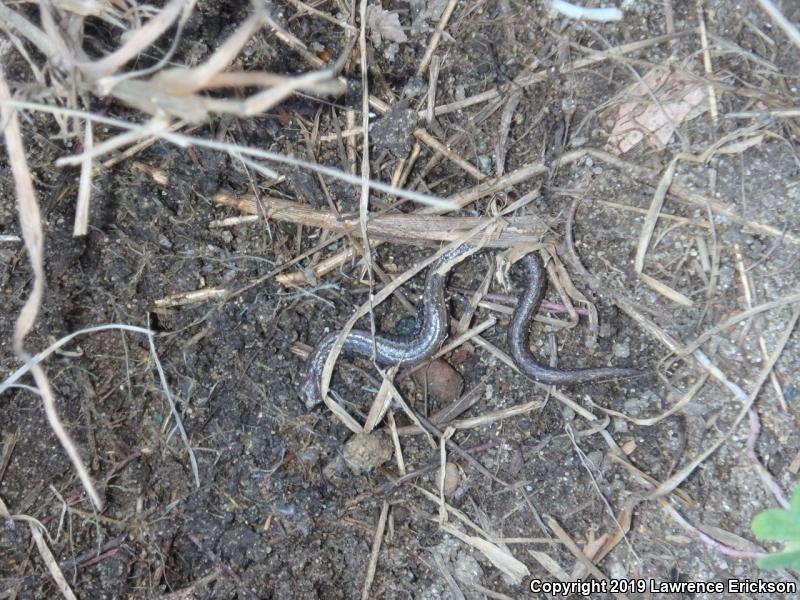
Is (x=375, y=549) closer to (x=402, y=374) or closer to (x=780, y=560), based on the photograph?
(x=402, y=374)

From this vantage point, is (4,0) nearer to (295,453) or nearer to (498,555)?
(295,453)

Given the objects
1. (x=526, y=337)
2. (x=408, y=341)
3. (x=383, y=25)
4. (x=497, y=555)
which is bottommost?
(x=497, y=555)

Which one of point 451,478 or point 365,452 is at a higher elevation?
point 365,452

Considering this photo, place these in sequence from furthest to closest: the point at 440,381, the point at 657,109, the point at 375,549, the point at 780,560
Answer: the point at 440,381 < the point at 375,549 < the point at 657,109 < the point at 780,560

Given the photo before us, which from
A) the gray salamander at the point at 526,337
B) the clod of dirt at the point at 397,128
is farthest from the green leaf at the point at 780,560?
the clod of dirt at the point at 397,128

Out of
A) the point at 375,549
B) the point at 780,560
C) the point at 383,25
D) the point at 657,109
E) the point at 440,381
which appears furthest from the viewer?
the point at 440,381

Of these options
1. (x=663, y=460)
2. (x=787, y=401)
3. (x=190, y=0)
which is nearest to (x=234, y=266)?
(x=190, y=0)

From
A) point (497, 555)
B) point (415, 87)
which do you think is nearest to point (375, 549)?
point (497, 555)

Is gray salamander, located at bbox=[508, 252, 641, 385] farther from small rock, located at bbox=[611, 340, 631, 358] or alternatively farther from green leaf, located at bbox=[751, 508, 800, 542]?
green leaf, located at bbox=[751, 508, 800, 542]
